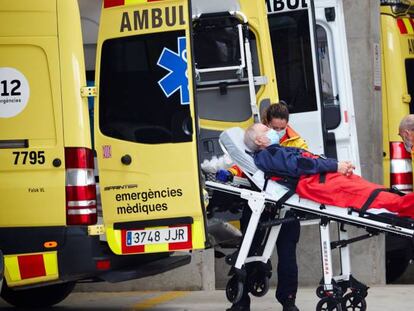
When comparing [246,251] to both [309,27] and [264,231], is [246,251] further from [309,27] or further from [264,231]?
[309,27]

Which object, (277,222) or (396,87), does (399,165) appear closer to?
(396,87)

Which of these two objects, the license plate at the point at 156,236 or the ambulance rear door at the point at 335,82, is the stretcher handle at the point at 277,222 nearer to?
the license plate at the point at 156,236

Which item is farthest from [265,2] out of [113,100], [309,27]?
[113,100]

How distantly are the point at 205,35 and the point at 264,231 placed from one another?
2.29 meters

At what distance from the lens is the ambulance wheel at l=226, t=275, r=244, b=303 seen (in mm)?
8816

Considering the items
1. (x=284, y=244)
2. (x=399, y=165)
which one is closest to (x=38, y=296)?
(x=284, y=244)

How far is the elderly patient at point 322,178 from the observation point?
8312 mm

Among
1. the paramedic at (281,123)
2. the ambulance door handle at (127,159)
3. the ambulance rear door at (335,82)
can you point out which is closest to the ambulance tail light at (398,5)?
the ambulance rear door at (335,82)

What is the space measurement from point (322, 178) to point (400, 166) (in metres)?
3.33

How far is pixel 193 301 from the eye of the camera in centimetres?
1048

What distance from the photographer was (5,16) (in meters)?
8.25

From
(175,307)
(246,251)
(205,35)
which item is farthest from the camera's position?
(205,35)

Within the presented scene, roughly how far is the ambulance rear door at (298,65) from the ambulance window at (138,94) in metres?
2.92

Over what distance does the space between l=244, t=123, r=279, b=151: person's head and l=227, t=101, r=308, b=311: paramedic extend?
0.07 feet
